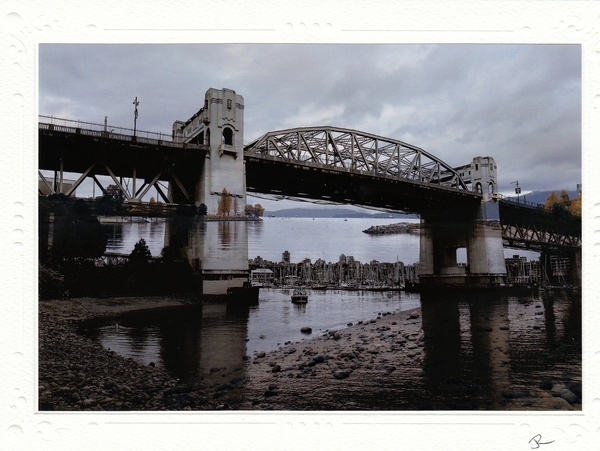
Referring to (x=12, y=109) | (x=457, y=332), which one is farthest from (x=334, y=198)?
(x=12, y=109)

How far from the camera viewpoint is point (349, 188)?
614 cm

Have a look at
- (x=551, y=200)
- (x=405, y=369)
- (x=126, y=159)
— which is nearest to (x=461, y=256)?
(x=551, y=200)

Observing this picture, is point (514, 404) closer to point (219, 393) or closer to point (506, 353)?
point (506, 353)

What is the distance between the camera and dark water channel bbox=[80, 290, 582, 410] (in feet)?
12.1

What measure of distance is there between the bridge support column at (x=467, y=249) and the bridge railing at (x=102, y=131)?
357 cm

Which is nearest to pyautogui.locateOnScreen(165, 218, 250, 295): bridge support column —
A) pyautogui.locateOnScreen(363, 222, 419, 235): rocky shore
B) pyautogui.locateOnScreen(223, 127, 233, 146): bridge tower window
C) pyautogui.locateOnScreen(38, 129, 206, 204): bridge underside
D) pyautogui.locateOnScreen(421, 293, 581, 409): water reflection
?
pyautogui.locateOnScreen(38, 129, 206, 204): bridge underside

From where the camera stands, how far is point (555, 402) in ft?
11.8

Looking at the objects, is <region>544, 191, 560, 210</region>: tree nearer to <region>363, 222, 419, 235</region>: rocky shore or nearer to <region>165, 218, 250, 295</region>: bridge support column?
<region>363, 222, 419, 235</region>: rocky shore

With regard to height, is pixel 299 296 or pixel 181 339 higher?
pixel 299 296

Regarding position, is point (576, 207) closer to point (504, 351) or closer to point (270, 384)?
point (504, 351)

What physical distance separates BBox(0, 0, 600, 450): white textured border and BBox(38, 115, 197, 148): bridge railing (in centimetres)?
31
